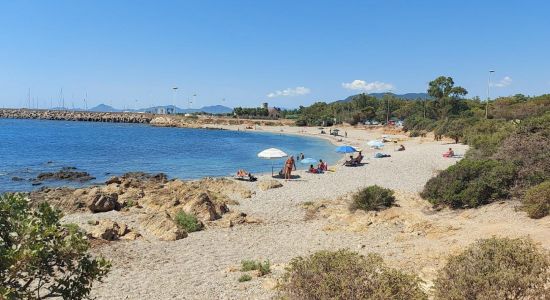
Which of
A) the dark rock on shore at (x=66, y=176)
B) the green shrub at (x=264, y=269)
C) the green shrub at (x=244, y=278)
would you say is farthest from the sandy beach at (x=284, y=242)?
the dark rock on shore at (x=66, y=176)

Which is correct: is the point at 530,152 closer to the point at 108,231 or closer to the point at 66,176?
the point at 108,231

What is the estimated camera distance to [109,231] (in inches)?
582

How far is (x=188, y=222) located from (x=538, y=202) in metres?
11.4

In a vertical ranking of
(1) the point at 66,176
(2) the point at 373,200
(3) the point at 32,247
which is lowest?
(1) the point at 66,176

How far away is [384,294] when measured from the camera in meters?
4.77

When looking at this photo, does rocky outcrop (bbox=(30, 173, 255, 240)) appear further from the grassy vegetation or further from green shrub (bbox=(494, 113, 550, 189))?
green shrub (bbox=(494, 113, 550, 189))

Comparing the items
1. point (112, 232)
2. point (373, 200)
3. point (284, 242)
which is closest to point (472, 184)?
point (373, 200)

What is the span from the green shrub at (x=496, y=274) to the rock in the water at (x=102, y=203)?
17357 mm

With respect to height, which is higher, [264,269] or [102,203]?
Result: [264,269]

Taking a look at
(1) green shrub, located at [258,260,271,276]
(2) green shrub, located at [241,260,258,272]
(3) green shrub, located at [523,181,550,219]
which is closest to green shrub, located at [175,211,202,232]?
(2) green shrub, located at [241,260,258,272]

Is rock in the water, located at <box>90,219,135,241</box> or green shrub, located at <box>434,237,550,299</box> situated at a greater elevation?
green shrub, located at <box>434,237,550,299</box>

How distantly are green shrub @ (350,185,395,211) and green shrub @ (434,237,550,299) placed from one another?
1144cm

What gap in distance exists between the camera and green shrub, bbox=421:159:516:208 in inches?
588

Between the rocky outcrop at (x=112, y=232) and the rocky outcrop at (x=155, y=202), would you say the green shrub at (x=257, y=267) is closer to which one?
the rocky outcrop at (x=155, y=202)
